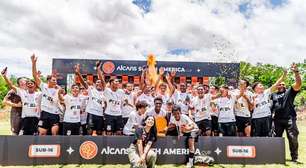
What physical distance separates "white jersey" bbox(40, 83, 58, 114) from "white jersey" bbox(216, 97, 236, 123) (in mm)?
4740

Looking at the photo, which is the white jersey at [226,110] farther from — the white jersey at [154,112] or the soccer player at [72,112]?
the soccer player at [72,112]

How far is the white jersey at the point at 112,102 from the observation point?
30.9 ft

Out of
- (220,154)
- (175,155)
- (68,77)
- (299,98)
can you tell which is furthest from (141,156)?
(299,98)

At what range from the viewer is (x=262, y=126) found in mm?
9398

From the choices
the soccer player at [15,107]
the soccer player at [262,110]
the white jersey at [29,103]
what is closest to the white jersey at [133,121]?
the white jersey at [29,103]

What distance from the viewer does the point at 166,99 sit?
1027 cm

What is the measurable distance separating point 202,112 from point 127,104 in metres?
2.32

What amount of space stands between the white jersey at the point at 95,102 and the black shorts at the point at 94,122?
0.38 ft

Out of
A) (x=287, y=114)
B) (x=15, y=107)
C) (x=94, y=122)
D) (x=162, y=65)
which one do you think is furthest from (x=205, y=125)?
(x=162, y=65)

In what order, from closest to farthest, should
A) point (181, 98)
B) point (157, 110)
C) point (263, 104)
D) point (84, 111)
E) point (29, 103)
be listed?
point (157, 110)
point (29, 103)
point (263, 104)
point (84, 111)
point (181, 98)

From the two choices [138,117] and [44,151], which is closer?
[138,117]

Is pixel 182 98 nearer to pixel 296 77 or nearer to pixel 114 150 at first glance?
pixel 114 150

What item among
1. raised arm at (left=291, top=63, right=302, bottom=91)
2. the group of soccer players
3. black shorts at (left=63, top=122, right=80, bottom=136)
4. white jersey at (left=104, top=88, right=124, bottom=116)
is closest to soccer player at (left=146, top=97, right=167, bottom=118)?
the group of soccer players

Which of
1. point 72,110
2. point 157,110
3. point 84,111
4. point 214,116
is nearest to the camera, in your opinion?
point 157,110
